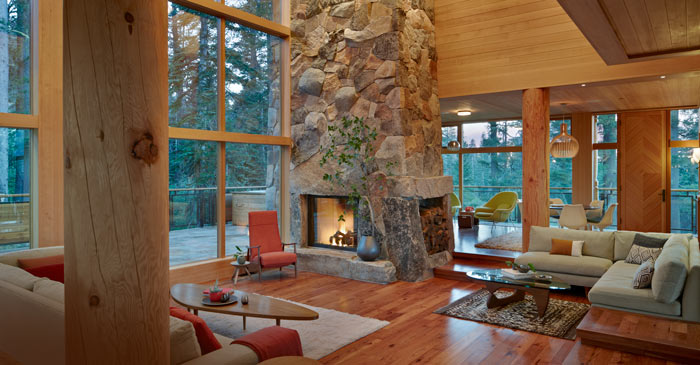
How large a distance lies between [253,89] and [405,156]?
257cm

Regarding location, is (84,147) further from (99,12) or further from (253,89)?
(253,89)

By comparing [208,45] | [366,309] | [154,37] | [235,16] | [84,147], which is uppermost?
[235,16]

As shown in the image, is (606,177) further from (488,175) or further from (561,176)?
(488,175)

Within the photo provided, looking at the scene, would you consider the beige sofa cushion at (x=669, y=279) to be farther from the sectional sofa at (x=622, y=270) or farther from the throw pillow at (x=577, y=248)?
the throw pillow at (x=577, y=248)

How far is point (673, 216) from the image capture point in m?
9.77

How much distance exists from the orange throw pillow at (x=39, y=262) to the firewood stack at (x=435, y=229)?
4.48m

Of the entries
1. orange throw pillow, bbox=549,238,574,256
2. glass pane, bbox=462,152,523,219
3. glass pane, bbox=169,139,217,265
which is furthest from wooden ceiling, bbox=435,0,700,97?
glass pane, bbox=462,152,523,219

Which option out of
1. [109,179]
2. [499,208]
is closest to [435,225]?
[499,208]

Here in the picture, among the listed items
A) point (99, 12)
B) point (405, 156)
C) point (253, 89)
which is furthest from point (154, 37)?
point (253, 89)

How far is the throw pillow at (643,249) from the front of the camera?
5.47m

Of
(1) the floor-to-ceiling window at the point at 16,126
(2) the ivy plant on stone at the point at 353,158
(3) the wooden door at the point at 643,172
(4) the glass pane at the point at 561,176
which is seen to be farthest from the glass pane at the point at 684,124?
(1) the floor-to-ceiling window at the point at 16,126

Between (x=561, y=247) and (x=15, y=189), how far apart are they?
6.53 meters

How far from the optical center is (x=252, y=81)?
7027 mm

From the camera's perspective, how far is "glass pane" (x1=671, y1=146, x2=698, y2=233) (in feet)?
31.2
